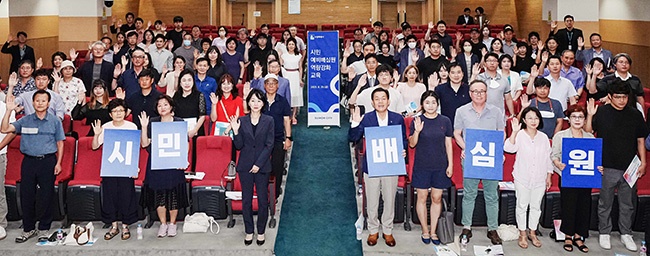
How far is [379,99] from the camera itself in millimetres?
6637

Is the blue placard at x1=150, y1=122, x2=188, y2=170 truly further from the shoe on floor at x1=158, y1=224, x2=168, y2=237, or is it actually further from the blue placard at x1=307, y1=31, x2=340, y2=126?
the blue placard at x1=307, y1=31, x2=340, y2=126

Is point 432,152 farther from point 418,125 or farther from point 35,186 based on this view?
point 35,186

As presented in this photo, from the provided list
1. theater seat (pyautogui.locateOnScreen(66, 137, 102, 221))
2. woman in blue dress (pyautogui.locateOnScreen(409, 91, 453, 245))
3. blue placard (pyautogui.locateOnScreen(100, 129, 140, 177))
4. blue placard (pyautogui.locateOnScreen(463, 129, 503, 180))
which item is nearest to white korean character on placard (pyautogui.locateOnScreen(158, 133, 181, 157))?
blue placard (pyautogui.locateOnScreen(100, 129, 140, 177))

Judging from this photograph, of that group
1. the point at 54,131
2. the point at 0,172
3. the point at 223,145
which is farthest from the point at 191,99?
the point at 0,172

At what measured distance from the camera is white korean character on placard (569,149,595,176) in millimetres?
6574

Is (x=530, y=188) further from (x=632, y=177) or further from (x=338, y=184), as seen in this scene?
(x=338, y=184)

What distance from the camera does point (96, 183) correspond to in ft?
24.1

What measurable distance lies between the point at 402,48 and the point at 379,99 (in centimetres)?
629

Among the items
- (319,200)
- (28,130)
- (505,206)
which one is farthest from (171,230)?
(505,206)

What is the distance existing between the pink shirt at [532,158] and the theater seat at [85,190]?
180 inches

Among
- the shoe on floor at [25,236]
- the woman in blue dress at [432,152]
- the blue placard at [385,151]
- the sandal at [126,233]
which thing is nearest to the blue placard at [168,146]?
the sandal at [126,233]

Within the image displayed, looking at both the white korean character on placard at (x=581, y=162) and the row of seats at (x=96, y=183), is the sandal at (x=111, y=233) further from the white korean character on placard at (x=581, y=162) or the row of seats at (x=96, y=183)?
the white korean character on placard at (x=581, y=162)

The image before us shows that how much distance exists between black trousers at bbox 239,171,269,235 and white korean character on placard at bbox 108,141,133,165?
3.88 ft

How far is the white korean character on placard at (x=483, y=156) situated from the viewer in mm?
6555
